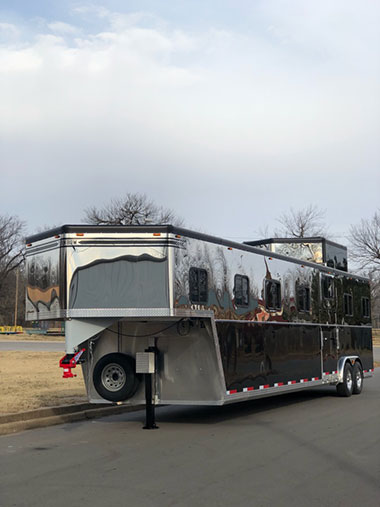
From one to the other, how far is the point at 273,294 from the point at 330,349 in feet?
11.1

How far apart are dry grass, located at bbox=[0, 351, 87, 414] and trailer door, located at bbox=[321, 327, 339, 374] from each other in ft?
18.1

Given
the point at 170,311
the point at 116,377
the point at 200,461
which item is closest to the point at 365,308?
the point at 116,377

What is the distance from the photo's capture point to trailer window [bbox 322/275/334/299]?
49.1 feet

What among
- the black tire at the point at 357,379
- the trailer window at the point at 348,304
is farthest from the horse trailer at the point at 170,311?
the black tire at the point at 357,379

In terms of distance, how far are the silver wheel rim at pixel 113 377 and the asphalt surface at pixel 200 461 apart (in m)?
0.70

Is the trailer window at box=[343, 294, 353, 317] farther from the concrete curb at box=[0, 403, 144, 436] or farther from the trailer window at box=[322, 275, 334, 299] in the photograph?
the concrete curb at box=[0, 403, 144, 436]

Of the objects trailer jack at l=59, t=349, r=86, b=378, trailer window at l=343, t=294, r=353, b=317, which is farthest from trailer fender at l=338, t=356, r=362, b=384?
trailer jack at l=59, t=349, r=86, b=378

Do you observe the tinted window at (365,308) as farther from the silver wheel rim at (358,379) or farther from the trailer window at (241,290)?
the trailer window at (241,290)

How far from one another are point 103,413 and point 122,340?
206 cm

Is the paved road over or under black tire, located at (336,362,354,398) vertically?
over

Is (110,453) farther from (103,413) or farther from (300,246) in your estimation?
(300,246)

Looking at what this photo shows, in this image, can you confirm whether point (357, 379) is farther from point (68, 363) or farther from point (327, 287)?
point (68, 363)

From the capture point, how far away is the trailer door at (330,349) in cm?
1481

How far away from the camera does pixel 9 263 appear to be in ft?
255
